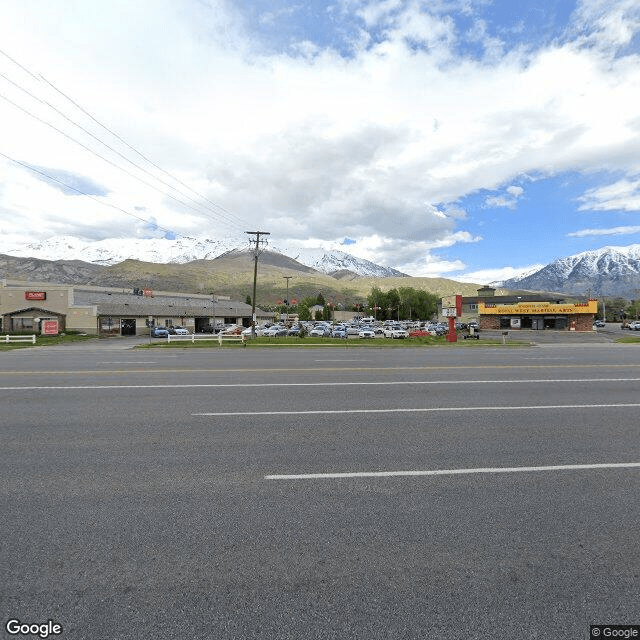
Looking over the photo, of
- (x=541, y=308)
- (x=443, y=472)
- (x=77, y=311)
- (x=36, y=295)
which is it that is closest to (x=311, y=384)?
(x=443, y=472)

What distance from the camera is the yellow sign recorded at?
211 feet

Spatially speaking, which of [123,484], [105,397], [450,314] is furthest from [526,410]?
[450,314]

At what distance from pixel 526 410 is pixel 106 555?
7.91m

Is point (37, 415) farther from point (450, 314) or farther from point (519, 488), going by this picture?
point (450, 314)

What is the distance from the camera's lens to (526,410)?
27.6 feet

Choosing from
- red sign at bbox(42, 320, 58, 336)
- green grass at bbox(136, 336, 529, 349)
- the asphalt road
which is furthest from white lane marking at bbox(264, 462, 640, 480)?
red sign at bbox(42, 320, 58, 336)

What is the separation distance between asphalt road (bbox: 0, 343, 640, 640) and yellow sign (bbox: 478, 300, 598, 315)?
66.4 metres

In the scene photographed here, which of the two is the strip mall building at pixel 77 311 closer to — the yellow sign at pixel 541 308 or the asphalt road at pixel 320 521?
the asphalt road at pixel 320 521

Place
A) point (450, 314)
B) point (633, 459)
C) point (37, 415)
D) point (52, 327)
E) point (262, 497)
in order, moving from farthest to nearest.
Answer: point (52, 327) < point (450, 314) < point (37, 415) < point (633, 459) < point (262, 497)

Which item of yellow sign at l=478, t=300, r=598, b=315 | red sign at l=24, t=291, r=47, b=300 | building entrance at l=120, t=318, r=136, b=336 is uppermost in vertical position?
yellow sign at l=478, t=300, r=598, b=315

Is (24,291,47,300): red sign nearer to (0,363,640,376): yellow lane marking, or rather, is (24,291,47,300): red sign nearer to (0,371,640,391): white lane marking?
(0,363,640,376): yellow lane marking

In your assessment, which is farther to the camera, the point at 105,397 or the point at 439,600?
the point at 105,397

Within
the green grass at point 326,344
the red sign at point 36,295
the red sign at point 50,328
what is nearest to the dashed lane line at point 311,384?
the green grass at point 326,344

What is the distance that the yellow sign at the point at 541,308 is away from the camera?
6444 centimetres
